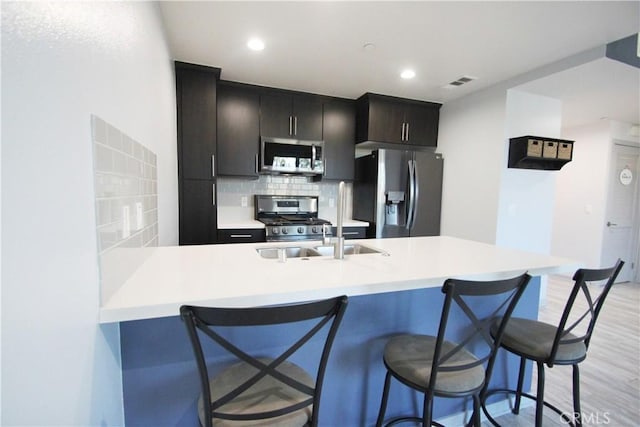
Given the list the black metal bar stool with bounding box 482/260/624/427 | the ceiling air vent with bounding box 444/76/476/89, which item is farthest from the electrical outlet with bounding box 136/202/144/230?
the ceiling air vent with bounding box 444/76/476/89

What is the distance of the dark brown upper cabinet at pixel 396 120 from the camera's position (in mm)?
3523

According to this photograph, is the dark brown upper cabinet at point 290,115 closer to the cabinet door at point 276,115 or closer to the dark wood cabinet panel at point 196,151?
the cabinet door at point 276,115

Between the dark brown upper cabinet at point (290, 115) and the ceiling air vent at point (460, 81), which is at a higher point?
the ceiling air vent at point (460, 81)

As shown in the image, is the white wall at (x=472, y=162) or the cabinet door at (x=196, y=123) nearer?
the cabinet door at (x=196, y=123)

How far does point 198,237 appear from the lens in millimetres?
2934

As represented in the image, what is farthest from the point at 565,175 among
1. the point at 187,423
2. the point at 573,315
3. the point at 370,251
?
the point at 187,423

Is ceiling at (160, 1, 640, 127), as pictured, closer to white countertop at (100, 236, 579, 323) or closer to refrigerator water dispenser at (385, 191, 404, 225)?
refrigerator water dispenser at (385, 191, 404, 225)

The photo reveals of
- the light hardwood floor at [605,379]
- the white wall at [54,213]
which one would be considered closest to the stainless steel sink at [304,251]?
the white wall at [54,213]

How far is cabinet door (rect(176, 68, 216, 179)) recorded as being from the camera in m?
2.81

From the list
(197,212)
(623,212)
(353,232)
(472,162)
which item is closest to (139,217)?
(197,212)

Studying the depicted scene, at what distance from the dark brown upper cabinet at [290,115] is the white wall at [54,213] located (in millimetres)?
2336

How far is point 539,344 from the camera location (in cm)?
140

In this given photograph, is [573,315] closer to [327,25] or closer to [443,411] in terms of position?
[443,411]

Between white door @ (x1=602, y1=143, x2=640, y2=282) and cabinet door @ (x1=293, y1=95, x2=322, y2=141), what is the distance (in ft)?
14.0
